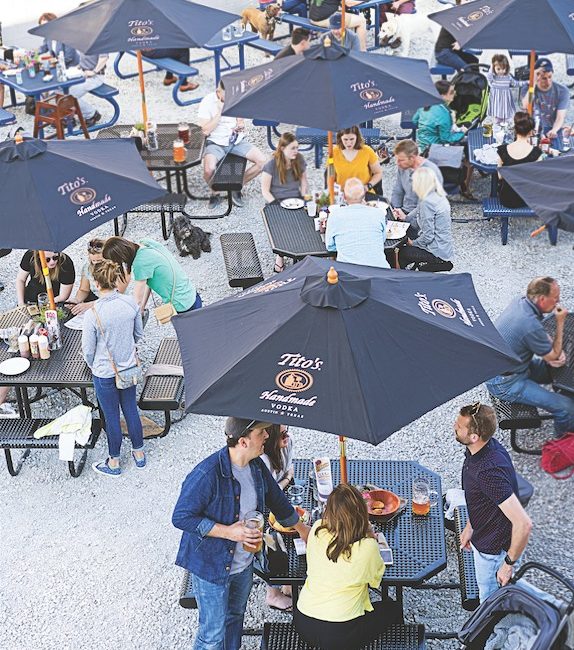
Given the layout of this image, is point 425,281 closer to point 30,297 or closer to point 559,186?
point 559,186

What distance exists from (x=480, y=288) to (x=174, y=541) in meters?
4.41

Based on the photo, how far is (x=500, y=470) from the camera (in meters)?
5.46

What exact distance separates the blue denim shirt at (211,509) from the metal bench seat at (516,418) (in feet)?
8.61

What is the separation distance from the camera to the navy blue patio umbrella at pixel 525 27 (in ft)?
32.7

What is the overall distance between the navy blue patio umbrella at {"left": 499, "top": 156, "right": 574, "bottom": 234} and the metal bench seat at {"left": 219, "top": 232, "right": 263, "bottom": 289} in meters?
2.71

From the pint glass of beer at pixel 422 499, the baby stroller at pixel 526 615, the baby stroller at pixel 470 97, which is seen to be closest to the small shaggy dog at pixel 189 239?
the baby stroller at pixel 470 97

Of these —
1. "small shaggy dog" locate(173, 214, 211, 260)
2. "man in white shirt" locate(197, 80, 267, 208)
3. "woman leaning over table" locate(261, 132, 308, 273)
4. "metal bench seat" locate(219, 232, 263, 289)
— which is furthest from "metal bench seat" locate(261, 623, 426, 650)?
"man in white shirt" locate(197, 80, 267, 208)

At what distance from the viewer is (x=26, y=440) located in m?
7.38

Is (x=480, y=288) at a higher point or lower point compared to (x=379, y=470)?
lower

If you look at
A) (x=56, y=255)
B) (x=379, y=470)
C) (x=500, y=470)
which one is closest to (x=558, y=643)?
(x=500, y=470)

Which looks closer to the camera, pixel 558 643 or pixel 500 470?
pixel 558 643

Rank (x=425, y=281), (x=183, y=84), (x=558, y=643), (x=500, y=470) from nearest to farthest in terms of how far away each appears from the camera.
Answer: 1. (x=558, y=643)
2. (x=500, y=470)
3. (x=425, y=281)
4. (x=183, y=84)

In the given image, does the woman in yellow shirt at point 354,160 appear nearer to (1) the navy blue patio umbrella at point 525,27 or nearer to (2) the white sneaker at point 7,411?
(1) the navy blue patio umbrella at point 525,27

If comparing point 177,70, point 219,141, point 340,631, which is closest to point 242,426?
point 340,631
